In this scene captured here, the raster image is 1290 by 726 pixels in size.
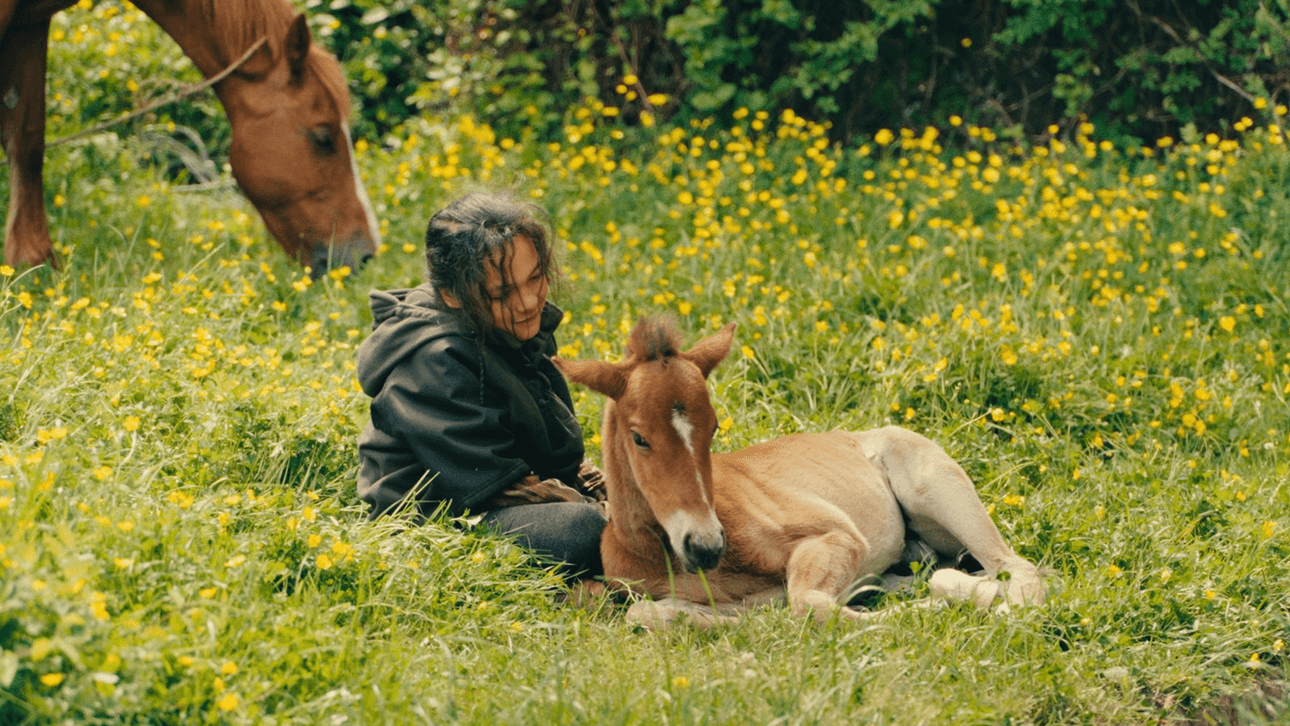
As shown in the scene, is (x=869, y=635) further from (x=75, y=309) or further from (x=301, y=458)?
(x=75, y=309)

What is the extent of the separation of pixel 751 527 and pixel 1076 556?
1.16 meters

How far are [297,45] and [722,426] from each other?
3.23m

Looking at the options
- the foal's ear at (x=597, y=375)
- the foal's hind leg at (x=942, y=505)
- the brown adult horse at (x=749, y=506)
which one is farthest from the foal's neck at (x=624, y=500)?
the foal's hind leg at (x=942, y=505)

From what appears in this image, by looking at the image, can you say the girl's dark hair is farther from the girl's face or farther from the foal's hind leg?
the foal's hind leg

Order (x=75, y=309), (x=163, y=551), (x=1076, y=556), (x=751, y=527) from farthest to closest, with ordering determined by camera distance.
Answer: (x=75, y=309) < (x=1076, y=556) < (x=751, y=527) < (x=163, y=551)

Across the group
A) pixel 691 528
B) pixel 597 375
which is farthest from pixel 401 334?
pixel 691 528

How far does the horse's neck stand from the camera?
604 cm

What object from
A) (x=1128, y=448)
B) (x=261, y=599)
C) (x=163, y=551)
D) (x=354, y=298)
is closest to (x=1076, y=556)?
(x=1128, y=448)

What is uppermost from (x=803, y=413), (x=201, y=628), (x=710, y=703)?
(x=201, y=628)

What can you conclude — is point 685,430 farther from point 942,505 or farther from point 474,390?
point 942,505

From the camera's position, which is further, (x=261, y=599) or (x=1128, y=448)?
(x=1128, y=448)

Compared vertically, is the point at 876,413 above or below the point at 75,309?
below

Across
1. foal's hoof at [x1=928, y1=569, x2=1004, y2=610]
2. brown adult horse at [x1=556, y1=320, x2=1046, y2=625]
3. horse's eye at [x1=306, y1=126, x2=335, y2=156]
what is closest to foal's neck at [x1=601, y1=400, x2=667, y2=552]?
brown adult horse at [x1=556, y1=320, x2=1046, y2=625]

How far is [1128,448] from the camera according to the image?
15.4 ft
